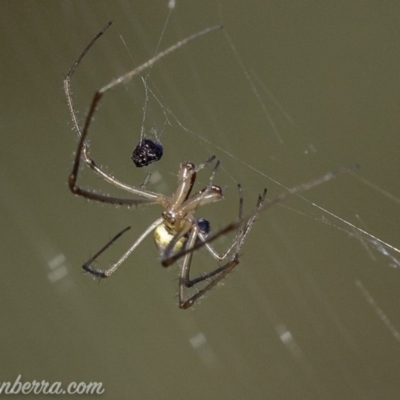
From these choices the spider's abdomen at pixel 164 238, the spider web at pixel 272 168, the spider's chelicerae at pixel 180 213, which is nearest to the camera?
the spider's chelicerae at pixel 180 213

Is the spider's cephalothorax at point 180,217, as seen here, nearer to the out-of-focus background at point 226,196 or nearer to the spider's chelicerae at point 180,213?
the spider's chelicerae at point 180,213

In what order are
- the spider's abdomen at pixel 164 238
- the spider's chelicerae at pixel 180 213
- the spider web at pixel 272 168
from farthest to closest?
the spider web at pixel 272 168 < the spider's abdomen at pixel 164 238 < the spider's chelicerae at pixel 180 213

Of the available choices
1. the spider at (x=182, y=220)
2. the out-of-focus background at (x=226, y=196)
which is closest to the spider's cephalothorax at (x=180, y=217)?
the spider at (x=182, y=220)

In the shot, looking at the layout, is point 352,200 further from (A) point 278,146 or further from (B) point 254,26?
(B) point 254,26

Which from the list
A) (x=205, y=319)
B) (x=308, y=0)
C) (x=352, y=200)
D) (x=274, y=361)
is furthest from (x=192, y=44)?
(x=274, y=361)

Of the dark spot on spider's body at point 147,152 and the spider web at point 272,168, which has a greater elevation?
the dark spot on spider's body at point 147,152

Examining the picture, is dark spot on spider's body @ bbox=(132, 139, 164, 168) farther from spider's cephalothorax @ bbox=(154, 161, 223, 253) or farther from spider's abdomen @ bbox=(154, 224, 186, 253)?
spider's abdomen @ bbox=(154, 224, 186, 253)

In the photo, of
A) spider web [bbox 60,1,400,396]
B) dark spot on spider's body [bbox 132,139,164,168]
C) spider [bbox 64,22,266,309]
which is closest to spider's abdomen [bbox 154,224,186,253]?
spider [bbox 64,22,266,309]

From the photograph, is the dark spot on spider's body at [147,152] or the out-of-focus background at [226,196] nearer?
the dark spot on spider's body at [147,152]
